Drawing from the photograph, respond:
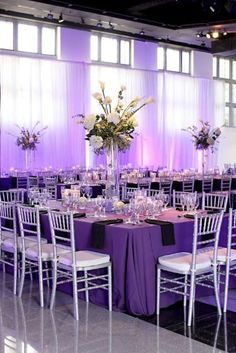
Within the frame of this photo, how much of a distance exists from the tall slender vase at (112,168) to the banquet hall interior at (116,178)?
1 cm

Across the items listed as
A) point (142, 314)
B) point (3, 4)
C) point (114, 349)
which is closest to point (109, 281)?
point (142, 314)

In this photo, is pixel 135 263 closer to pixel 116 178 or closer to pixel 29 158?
pixel 116 178

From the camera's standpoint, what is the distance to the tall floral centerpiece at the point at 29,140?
1312 centimetres

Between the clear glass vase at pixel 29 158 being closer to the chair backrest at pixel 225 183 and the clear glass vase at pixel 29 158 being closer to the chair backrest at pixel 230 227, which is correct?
the chair backrest at pixel 225 183

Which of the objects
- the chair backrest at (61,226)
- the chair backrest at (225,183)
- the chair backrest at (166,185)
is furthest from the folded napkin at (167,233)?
the chair backrest at (225,183)

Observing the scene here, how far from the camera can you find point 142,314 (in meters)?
4.86

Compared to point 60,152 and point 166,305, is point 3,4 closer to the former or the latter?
point 60,152

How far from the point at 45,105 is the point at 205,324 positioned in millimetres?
10854

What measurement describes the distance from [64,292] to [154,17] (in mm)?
9892

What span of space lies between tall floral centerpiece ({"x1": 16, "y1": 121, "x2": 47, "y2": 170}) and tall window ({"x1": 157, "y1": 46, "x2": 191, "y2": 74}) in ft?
16.1

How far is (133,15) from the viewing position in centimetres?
1347

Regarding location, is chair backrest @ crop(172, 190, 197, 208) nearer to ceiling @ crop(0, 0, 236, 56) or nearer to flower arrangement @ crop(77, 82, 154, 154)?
flower arrangement @ crop(77, 82, 154, 154)

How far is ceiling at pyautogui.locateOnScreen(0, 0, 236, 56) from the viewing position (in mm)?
12547

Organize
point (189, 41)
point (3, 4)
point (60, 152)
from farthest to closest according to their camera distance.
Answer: point (189, 41) → point (60, 152) → point (3, 4)
